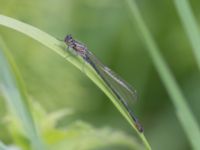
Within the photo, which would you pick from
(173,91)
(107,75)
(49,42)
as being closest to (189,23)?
(173,91)

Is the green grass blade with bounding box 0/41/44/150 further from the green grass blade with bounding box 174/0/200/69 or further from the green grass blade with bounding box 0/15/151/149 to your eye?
the green grass blade with bounding box 174/0/200/69

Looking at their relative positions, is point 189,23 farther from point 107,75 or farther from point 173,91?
point 107,75

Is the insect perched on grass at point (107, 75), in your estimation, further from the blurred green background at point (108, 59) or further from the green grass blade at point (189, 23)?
the blurred green background at point (108, 59)

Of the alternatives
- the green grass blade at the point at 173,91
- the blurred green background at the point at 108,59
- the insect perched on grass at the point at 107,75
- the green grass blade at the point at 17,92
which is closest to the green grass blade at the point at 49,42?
the green grass blade at the point at 17,92

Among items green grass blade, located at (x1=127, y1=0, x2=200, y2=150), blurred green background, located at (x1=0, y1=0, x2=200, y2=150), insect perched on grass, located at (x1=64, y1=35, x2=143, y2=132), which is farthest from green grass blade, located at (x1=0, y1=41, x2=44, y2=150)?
blurred green background, located at (x1=0, y1=0, x2=200, y2=150)

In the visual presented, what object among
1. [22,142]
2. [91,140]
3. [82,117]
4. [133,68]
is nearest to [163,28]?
[133,68]

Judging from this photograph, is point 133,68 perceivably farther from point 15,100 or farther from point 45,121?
point 15,100
